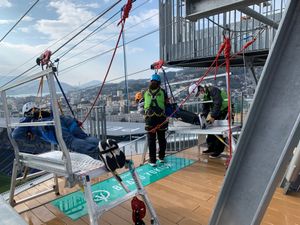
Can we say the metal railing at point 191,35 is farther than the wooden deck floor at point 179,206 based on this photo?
Yes

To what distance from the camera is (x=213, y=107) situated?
3.96m

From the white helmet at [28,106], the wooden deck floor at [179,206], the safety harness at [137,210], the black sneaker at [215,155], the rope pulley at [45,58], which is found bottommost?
the wooden deck floor at [179,206]

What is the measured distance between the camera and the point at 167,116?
13.0 ft

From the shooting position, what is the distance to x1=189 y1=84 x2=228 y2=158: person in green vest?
3867 millimetres

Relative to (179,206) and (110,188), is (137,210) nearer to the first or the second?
(179,206)

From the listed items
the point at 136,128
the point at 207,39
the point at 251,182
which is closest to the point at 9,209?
the point at 251,182

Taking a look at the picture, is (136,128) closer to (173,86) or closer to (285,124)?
(173,86)

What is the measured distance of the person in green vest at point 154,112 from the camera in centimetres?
367

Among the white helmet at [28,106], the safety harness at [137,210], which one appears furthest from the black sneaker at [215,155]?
the white helmet at [28,106]

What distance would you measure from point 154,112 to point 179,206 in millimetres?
1560

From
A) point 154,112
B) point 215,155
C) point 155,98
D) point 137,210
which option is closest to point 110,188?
point 137,210

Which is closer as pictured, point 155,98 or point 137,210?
point 137,210

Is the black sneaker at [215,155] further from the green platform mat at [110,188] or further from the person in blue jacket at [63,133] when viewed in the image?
the person in blue jacket at [63,133]

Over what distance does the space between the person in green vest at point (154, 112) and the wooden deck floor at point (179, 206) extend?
0.70 metres
